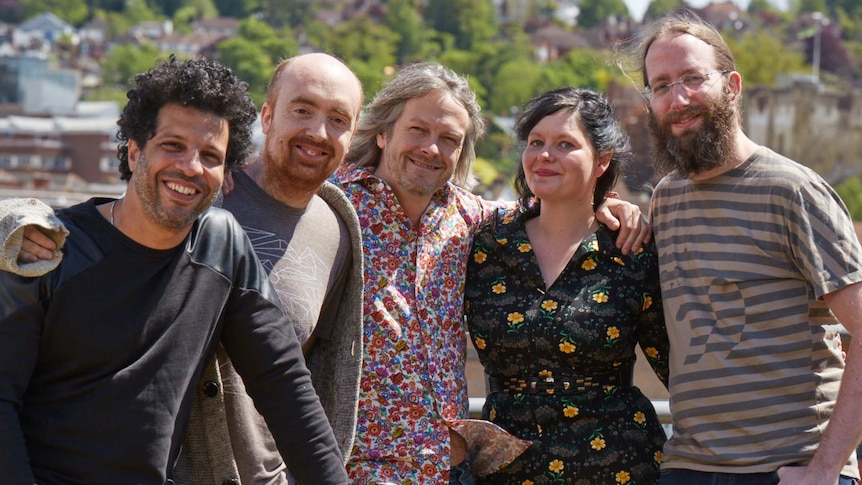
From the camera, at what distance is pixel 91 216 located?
9.16ft

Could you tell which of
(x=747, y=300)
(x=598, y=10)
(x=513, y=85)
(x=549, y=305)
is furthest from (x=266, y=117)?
(x=598, y=10)

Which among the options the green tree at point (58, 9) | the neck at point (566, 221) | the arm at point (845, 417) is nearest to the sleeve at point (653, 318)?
the neck at point (566, 221)

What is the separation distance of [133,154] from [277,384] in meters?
0.62

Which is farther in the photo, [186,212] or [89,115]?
[89,115]

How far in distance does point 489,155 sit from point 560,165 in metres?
84.0

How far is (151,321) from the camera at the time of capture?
109 inches

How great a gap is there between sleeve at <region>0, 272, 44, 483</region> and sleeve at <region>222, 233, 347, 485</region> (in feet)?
1.54

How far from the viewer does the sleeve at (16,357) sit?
2.60m

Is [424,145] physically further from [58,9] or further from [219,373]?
[58,9]

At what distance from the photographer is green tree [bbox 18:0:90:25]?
13888 centimetres

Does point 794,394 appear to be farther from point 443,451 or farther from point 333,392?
point 333,392

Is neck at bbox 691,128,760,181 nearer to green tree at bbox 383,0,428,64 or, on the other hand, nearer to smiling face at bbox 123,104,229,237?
smiling face at bbox 123,104,229,237

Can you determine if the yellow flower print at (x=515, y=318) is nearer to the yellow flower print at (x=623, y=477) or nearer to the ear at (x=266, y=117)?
the yellow flower print at (x=623, y=477)

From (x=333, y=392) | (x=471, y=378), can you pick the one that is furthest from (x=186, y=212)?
(x=471, y=378)
